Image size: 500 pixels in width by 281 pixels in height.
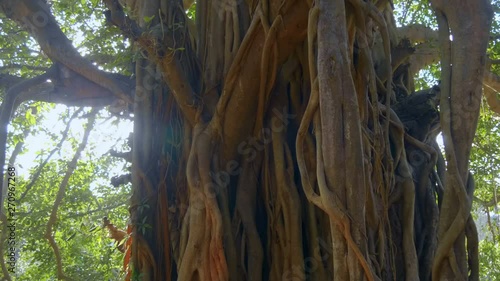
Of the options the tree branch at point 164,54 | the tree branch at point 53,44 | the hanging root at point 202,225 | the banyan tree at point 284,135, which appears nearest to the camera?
the banyan tree at point 284,135

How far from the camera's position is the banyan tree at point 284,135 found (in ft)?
7.30

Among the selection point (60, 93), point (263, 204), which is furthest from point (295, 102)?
point (60, 93)

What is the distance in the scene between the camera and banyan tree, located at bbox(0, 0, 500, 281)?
87.6 inches

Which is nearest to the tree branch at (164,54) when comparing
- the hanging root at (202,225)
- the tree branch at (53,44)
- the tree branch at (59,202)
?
the hanging root at (202,225)

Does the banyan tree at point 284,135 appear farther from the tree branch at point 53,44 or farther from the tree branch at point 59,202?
the tree branch at point 59,202

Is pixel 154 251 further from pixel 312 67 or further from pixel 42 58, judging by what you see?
pixel 42 58

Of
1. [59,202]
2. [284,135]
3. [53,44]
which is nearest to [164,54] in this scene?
[284,135]

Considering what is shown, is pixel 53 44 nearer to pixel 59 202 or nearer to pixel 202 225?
pixel 202 225

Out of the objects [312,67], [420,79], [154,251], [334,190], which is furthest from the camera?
[420,79]

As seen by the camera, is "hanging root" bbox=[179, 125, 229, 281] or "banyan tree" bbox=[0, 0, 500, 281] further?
"hanging root" bbox=[179, 125, 229, 281]

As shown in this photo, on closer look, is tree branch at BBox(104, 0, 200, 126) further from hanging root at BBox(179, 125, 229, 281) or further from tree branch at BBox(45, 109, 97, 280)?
tree branch at BBox(45, 109, 97, 280)

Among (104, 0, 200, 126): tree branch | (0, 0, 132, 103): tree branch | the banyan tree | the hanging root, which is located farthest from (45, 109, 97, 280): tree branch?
the hanging root

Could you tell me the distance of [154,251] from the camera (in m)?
2.94

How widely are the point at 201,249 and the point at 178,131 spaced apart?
2.36 ft
